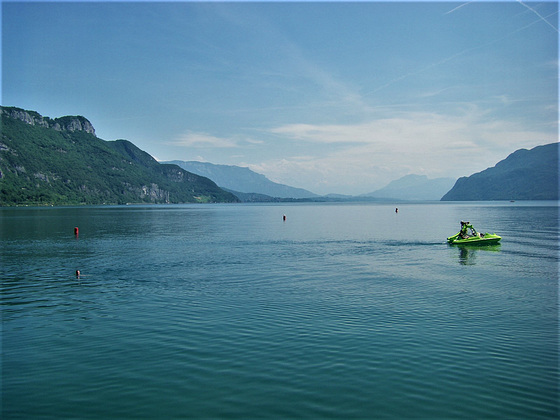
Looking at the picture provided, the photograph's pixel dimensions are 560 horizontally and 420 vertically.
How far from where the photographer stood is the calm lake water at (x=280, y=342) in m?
14.9

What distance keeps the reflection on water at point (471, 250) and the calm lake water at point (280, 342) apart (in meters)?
7.29

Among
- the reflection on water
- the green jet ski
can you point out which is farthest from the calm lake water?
the green jet ski

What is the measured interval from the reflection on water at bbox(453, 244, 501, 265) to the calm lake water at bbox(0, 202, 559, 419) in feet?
23.9

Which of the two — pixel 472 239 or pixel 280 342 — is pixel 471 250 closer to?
pixel 472 239

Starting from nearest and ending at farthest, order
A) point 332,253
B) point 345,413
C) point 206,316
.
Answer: point 345,413
point 206,316
point 332,253

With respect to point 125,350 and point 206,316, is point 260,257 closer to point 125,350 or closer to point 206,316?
point 206,316

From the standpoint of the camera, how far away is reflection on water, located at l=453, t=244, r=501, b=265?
51719 millimetres

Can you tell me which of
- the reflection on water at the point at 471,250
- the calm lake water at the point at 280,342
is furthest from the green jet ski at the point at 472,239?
the calm lake water at the point at 280,342

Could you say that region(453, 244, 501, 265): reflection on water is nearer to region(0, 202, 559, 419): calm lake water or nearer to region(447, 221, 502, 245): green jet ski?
→ region(447, 221, 502, 245): green jet ski

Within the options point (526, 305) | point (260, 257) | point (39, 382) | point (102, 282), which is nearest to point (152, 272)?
point (102, 282)

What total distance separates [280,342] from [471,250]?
5281 cm

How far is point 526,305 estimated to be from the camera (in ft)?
94.9

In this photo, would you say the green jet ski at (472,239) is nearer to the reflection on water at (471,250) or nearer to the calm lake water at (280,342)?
the reflection on water at (471,250)

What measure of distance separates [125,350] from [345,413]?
40.3 feet
